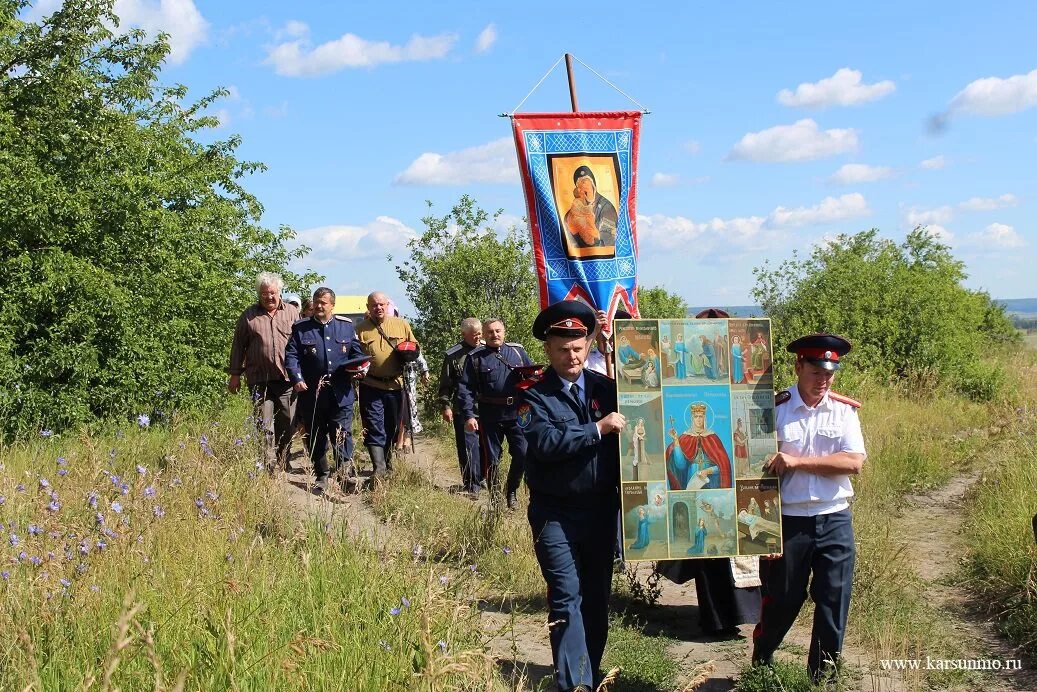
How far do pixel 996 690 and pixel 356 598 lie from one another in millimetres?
3453

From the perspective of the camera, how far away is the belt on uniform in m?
9.77

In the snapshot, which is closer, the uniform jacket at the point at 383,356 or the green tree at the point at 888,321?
the uniform jacket at the point at 383,356

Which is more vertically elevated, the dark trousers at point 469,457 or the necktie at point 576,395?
the necktie at point 576,395

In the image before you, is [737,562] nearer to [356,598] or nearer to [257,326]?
[356,598]

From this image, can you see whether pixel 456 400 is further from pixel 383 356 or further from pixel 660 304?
pixel 660 304

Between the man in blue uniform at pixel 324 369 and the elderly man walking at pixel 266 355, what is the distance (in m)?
0.24

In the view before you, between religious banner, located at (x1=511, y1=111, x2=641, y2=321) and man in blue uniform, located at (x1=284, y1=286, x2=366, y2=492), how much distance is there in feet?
8.44

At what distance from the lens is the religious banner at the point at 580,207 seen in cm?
754

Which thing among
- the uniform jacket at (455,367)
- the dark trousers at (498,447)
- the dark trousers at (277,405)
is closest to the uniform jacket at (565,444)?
the dark trousers at (498,447)

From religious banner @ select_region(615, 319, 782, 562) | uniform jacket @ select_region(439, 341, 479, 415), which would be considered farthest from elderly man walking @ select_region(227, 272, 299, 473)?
religious banner @ select_region(615, 319, 782, 562)

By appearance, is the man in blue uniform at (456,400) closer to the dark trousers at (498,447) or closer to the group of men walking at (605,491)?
the dark trousers at (498,447)

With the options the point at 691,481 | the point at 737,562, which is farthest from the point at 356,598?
the point at 737,562

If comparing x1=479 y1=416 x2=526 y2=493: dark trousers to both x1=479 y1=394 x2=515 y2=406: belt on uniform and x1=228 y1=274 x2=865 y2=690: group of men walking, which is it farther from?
x1=228 y1=274 x2=865 y2=690: group of men walking

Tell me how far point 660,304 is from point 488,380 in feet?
44.5
